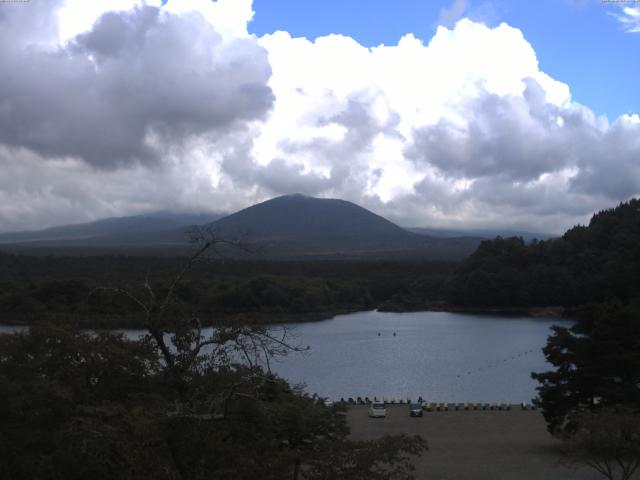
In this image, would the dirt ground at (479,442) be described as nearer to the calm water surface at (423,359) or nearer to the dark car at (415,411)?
the dark car at (415,411)

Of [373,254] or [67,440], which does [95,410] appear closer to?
[67,440]

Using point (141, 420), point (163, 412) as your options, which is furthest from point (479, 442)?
point (141, 420)

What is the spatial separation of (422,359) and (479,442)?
56.0 feet

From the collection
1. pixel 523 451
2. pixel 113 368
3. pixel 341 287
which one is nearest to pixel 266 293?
pixel 341 287

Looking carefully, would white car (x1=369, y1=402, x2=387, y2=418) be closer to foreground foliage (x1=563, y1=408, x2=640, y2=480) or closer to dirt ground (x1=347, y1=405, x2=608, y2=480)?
dirt ground (x1=347, y1=405, x2=608, y2=480)

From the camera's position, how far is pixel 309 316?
2004 inches

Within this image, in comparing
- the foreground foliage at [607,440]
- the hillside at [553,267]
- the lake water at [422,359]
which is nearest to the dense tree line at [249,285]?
the lake water at [422,359]

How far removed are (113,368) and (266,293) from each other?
42.4m

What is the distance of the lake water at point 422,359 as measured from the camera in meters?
25.4

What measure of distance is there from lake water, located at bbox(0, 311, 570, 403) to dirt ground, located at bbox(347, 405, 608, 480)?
325cm

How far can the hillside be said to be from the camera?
181 ft

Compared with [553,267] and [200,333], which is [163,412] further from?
[553,267]

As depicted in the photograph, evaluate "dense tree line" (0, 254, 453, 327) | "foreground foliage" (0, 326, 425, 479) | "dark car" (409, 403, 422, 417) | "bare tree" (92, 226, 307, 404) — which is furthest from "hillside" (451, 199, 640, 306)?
Result: "bare tree" (92, 226, 307, 404)

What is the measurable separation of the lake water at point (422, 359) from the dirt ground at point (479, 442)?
3.25 m
